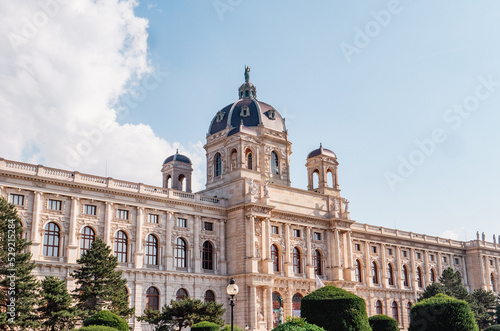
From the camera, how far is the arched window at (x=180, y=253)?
55.8 meters

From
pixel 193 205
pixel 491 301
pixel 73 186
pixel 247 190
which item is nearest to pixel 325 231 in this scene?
pixel 247 190

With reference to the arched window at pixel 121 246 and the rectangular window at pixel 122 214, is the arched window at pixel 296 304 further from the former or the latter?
the rectangular window at pixel 122 214

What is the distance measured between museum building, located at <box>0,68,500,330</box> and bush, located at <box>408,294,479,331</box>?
1482 centimetres

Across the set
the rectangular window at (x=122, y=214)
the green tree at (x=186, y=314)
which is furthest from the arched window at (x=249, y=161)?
the green tree at (x=186, y=314)

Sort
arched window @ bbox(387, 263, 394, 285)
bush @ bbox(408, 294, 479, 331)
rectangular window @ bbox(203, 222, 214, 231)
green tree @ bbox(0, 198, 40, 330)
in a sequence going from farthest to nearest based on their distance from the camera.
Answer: arched window @ bbox(387, 263, 394, 285)
rectangular window @ bbox(203, 222, 214, 231)
green tree @ bbox(0, 198, 40, 330)
bush @ bbox(408, 294, 479, 331)

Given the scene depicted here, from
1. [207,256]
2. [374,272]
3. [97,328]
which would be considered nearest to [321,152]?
[374,272]

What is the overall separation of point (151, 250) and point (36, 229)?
37.3 ft

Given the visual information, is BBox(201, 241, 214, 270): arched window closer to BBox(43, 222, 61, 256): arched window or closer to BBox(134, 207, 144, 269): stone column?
BBox(134, 207, 144, 269): stone column

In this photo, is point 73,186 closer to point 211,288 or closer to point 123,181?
point 123,181

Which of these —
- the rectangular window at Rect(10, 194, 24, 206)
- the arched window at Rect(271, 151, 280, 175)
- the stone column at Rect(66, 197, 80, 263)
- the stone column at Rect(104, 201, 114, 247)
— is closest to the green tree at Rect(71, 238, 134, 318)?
the stone column at Rect(66, 197, 80, 263)

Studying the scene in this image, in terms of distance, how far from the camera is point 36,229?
4638 centimetres

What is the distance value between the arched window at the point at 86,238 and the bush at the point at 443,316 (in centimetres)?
2757

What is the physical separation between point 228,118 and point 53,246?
107 ft

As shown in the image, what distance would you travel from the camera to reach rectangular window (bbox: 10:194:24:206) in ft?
152
